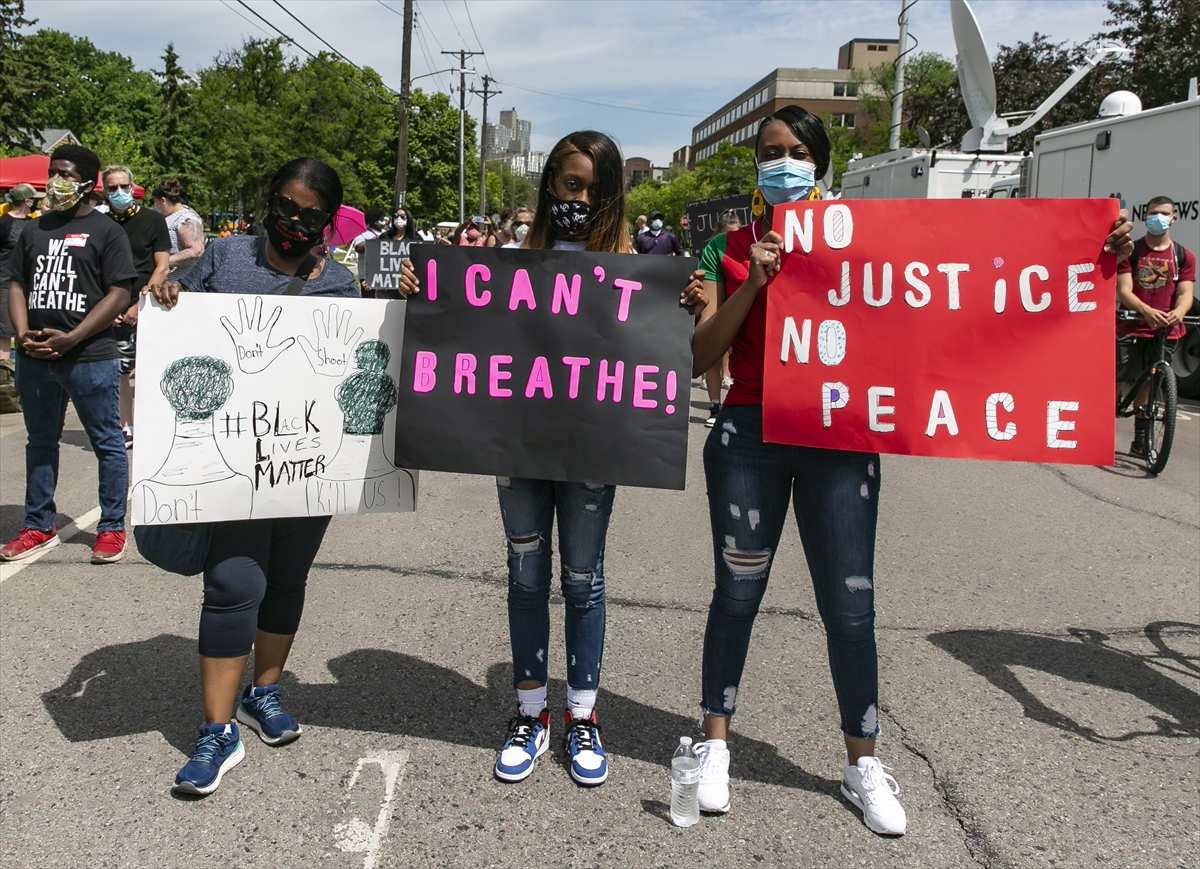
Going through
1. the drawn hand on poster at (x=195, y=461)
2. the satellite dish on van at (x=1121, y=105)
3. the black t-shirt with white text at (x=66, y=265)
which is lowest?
the drawn hand on poster at (x=195, y=461)

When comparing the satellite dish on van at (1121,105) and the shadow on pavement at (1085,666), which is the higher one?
the satellite dish on van at (1121,105)

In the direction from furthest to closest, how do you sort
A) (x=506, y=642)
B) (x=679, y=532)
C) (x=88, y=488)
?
(x=88, y=488) < (x=679, y=532) < (x=506, y=642)

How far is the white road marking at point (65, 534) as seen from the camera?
4949 millimetres

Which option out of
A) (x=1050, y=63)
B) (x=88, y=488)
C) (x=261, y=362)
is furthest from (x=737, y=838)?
(x=1050, y=63)

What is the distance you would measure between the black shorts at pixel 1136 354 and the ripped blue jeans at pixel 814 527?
6630mm

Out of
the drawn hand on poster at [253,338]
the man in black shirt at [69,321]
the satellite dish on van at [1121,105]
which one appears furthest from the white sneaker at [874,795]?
the satellite dish on van at [1121,105]

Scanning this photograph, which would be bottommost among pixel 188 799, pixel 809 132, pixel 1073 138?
pixel 188 799

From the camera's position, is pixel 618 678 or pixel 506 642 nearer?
pixel 618 678

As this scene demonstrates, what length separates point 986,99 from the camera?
15523 millimetres

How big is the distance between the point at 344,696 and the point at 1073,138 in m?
13.5

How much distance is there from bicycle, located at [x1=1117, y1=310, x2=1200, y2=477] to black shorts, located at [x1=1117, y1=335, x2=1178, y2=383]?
0.23 feet

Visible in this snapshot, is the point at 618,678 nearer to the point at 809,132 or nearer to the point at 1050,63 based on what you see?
the point at 809,132

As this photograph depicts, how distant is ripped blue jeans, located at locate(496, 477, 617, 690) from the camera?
296 cm

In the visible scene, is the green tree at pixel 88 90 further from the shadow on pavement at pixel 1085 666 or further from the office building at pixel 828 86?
the shadow on pavement at pixel 1085 666
